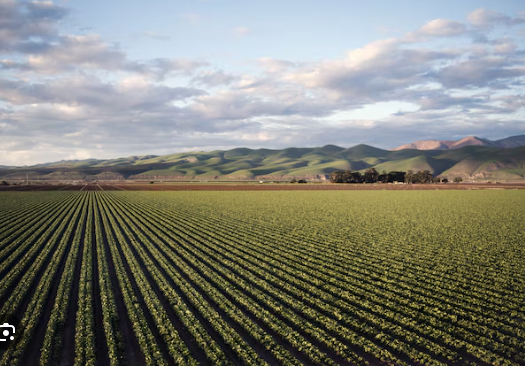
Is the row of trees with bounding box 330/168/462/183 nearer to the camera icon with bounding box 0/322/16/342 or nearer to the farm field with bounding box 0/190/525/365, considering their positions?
the farm field with bounding box 0/190/525/365

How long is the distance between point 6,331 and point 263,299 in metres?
10.7

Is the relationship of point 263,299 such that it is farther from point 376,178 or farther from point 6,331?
point 376,178

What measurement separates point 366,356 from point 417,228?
30.2 m

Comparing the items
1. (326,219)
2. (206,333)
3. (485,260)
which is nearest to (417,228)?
(326,219)

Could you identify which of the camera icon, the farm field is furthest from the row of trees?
the camera icon

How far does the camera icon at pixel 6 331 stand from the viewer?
42.8 ft

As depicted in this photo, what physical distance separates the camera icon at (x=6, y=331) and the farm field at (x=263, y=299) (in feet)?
1.14

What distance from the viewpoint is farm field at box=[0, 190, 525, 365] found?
12156mm

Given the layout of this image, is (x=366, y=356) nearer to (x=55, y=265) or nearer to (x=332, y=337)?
(x=332, y=337)

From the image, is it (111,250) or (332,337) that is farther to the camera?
(111,250)

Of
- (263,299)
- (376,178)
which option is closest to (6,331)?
(263,299)

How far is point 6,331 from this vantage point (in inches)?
529

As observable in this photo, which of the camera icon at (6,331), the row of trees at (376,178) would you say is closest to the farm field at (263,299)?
the camera icon at (6,331)

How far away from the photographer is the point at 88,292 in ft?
57.7
